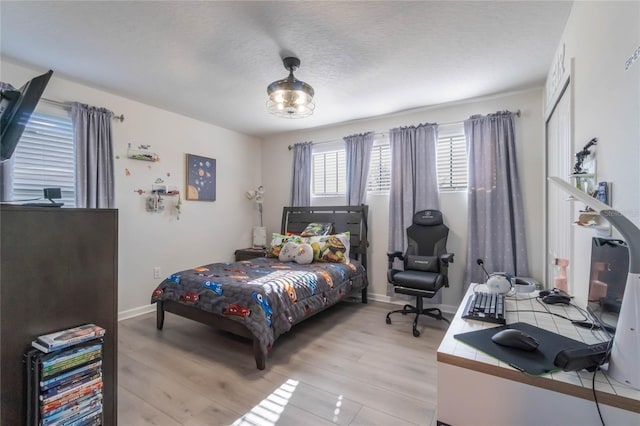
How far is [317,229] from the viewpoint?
406cm

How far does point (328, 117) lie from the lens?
12.9 ft

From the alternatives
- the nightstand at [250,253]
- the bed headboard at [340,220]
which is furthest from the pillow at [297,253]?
the bed headboard at [340,220]

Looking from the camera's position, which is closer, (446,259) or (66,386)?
(66,386)

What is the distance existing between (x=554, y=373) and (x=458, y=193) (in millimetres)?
2865

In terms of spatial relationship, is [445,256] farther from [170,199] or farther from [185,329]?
[170,199]

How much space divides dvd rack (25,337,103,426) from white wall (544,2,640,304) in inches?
85.1

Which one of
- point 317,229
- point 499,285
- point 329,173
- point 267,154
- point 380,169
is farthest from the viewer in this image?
point 267,154

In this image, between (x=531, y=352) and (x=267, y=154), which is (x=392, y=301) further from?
(x=267, y=154)

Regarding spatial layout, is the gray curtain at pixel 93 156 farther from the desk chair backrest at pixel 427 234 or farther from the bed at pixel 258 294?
the desk chair backrest at pixel 427 234

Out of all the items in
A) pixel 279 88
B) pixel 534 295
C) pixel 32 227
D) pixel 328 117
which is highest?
pixel 328 117

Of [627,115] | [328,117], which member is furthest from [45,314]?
[328,117]

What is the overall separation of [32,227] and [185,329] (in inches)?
84.3

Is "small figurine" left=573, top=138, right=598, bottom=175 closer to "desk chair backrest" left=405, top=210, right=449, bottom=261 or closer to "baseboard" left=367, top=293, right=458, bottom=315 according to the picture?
"desk chair backrest" left=405, top=210, right=449, bottom=261

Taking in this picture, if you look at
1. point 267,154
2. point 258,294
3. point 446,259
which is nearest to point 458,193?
point 446,259
